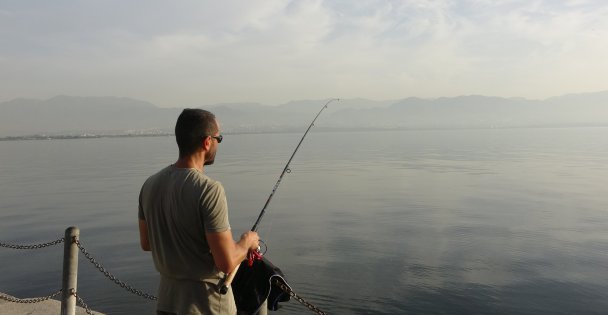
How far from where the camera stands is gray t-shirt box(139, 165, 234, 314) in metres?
2.78

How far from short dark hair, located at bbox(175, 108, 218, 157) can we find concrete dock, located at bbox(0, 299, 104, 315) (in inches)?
207

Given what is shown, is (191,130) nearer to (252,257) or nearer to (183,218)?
(183,218)

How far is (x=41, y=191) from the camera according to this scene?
3083cm

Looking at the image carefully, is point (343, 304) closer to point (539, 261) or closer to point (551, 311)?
point (551, 311)

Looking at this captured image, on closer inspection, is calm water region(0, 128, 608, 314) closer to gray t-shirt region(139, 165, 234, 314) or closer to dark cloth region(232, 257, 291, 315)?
dark cloth region(232, 257, 291, 315)

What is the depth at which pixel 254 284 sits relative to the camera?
3459 mm

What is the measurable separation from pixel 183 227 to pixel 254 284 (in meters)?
0.83

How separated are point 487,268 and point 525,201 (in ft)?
38.7

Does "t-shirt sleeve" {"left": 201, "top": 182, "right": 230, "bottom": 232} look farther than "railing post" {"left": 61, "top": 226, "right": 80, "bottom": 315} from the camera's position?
No

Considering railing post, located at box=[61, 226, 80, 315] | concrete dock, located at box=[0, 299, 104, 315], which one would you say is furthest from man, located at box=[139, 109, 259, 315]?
concrete dock, located at box=[0, 299, 104, 315]

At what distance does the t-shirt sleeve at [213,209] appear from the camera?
108 inches

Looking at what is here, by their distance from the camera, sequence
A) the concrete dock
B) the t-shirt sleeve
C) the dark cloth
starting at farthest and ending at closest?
the concrete dock → the dark cloth → the t-shirt sleeve

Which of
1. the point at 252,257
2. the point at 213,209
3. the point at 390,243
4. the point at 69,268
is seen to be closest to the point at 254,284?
the point at 252,257

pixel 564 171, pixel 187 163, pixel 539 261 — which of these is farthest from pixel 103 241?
pixel 564 171
